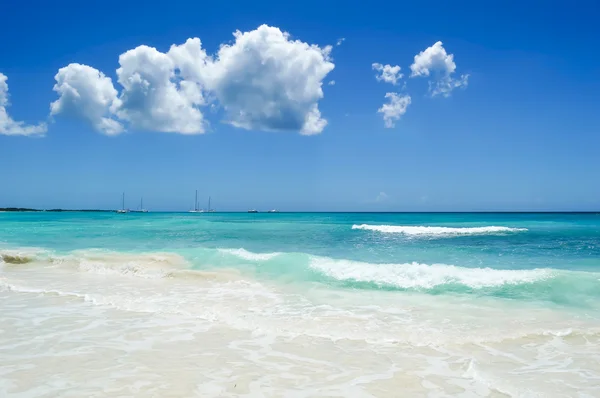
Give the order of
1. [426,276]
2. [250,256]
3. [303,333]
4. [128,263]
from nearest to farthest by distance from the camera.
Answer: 1. [303,333]
2. [426,276]
3. [128,263]
4. [250,256]

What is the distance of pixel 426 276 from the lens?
11.8 meters

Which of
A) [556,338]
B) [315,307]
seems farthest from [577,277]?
[315,307]

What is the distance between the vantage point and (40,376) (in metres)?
4.83

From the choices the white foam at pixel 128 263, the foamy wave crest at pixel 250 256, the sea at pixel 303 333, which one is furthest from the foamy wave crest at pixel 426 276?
the white foam at pixel 128 263

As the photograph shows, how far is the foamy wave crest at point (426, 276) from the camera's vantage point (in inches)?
440

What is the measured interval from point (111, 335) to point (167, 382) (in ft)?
7.73

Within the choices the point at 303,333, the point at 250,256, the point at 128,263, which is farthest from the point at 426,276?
the point at 128,263

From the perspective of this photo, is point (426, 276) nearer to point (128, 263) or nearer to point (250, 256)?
point (250, 256)

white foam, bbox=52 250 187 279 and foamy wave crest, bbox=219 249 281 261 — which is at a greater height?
foamy wave crest, bbox=219 249 281 261

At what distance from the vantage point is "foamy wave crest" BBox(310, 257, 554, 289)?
36.7 ft

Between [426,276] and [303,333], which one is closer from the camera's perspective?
[303,333]

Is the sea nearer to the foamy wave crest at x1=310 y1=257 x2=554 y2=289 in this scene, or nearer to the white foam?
the foamy wave crest at x1=310 y1=257 x2=554 y2=289

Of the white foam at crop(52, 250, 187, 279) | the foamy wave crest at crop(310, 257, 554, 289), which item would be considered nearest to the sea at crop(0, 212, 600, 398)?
the foamy wave crest at crop(310, 257, 554, 289)

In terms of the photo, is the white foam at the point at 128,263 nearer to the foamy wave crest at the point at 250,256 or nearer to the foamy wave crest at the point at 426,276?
the foamy wave crest at the point at 250,256
